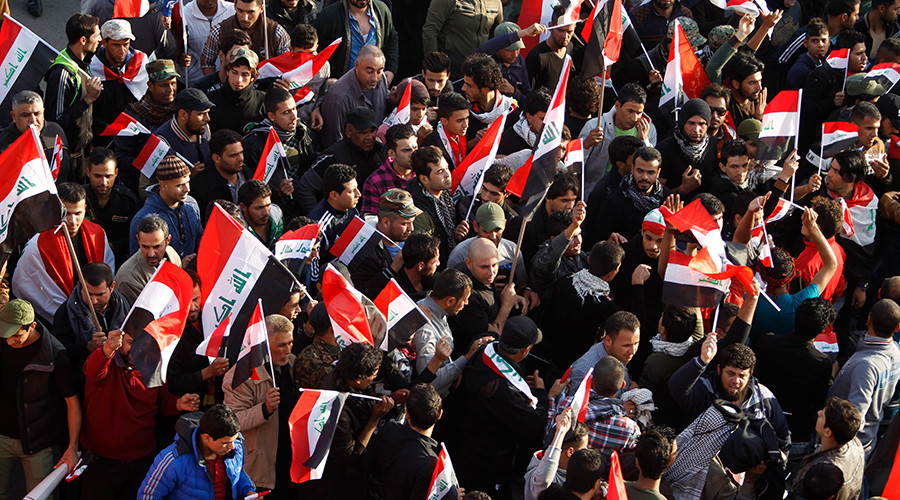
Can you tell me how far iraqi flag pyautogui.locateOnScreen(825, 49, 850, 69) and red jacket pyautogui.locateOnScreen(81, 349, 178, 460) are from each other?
24.8ft

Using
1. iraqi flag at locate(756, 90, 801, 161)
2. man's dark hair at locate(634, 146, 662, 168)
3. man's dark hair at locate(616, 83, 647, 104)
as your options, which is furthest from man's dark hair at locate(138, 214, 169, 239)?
iraqi flag at locate(756, 90, 801, 161)

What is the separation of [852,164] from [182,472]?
6.25m

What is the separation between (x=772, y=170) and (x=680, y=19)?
2445 mm

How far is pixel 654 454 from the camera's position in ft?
19.8

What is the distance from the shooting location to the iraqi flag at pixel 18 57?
27.9 ft

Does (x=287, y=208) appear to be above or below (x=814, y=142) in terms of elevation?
above

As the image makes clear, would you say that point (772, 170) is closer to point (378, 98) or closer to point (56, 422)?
point (378, 98)

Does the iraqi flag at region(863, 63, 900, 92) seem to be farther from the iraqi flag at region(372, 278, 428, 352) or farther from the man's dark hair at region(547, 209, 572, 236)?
the iraqi flag at region(372, 278, 428, 352)

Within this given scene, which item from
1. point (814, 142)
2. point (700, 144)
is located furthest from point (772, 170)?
point (814, 142)

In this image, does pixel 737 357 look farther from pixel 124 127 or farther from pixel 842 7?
pixel 842 7

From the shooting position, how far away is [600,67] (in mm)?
9844

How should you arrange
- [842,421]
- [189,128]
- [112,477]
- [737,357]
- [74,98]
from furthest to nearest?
[74,98]
[189,128]
[112,477]
[737,357]
[842,421]

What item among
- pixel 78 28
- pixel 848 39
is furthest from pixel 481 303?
pixel 848 39

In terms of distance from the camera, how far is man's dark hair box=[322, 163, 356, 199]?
847 cm
